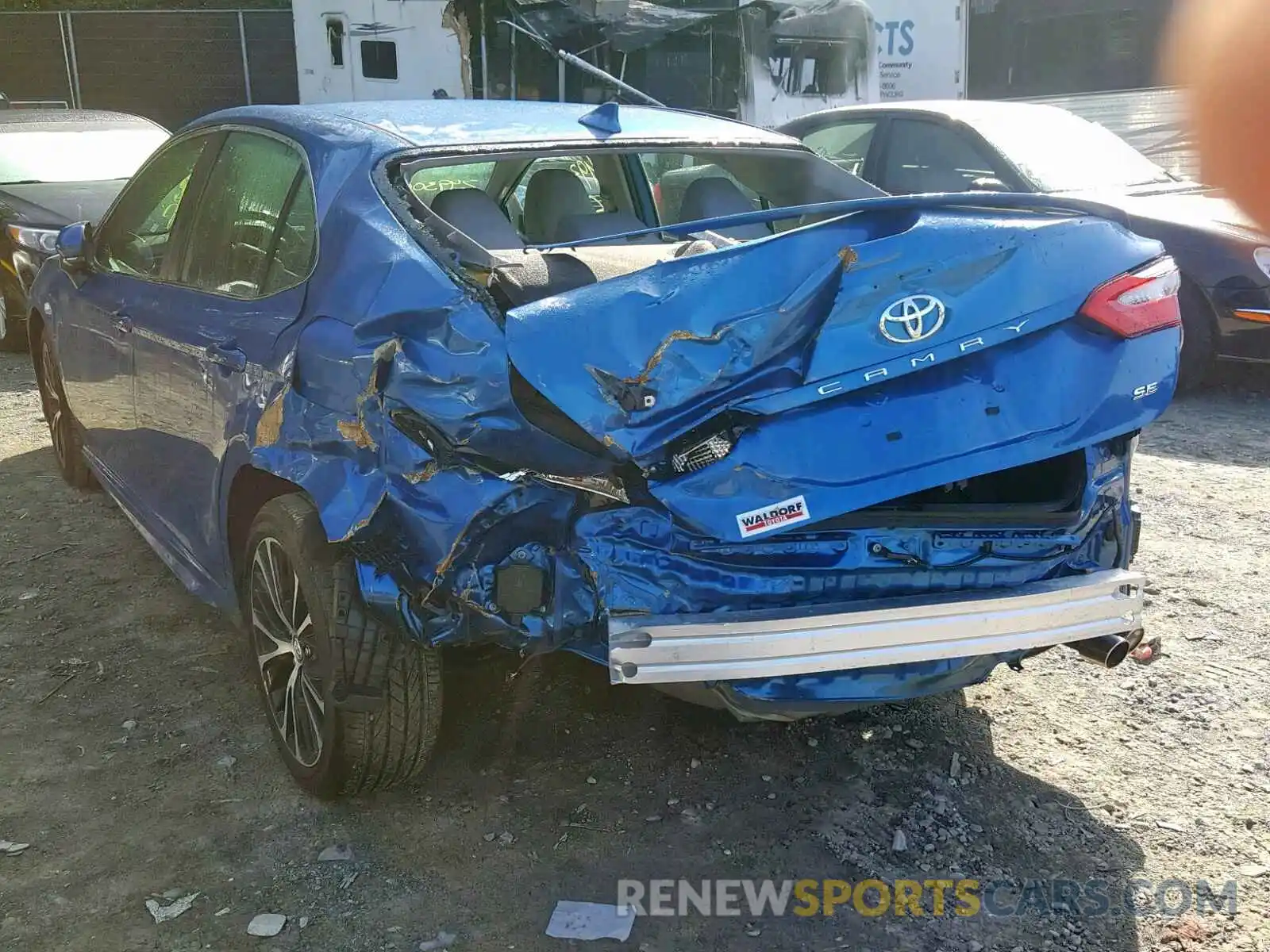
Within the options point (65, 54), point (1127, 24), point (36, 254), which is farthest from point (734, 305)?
point (65, 54)

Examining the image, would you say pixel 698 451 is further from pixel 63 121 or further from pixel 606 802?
pixel 63 121

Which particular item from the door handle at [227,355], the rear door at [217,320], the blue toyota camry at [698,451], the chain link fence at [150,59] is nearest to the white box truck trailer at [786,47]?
the chain link fence at [150,59]

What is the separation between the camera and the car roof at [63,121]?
8898mm

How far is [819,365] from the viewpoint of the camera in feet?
7.59

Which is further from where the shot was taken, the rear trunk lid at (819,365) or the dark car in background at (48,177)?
the dark car in background at (48,177)

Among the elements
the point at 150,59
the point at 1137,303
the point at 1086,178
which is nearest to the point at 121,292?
the point at 1137,303

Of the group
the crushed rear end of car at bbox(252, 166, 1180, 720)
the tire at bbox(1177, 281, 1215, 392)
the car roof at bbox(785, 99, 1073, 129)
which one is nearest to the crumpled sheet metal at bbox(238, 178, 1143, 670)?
the crushed rear end of car at bbox(252, 166, 1180, 720)

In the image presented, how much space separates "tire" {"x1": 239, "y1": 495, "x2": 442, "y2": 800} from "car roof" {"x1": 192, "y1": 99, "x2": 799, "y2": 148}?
42.9 inches

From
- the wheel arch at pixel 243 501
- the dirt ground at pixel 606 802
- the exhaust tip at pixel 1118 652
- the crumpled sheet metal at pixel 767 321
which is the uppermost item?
the crumpled sheet metal at pixel 767 321

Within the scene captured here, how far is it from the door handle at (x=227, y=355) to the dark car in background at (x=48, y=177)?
15.3 ft

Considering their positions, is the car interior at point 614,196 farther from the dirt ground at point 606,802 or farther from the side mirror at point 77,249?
the side mirror at point 77,249

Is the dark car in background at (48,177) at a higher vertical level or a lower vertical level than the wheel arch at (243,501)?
higher

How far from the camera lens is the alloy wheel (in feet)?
9.44

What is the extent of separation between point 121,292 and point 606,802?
97.8 inches
